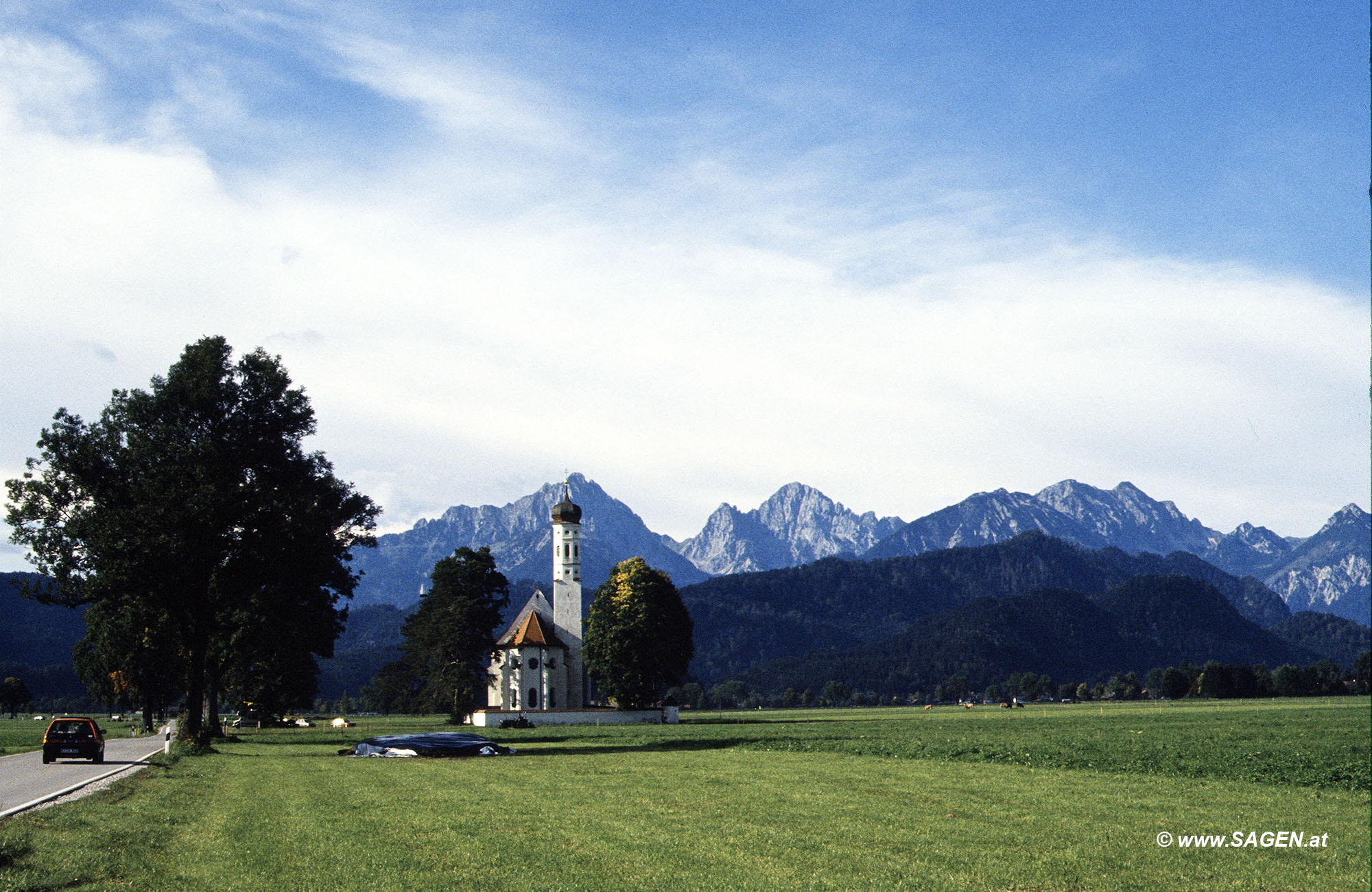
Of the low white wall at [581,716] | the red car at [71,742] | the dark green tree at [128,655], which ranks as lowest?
the low white wall at [581,716]

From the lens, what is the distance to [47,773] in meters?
39.9

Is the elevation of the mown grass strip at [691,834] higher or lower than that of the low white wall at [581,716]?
higher

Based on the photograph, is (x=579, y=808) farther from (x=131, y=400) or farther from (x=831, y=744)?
(x=131, y=400)

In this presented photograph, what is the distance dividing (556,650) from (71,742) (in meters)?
84.7

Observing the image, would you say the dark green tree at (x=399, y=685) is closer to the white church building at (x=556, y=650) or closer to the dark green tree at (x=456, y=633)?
the dark green tree at (x=456, y=633)

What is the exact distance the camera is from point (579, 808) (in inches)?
984

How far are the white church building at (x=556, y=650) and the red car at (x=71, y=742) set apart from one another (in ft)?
248

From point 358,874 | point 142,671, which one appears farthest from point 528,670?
point 358,874

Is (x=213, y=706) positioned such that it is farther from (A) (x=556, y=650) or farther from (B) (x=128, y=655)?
(A) (x=556, y=650)

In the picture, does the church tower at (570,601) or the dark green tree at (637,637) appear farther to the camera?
the church tower at (570,601)

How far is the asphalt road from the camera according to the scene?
2955 cm

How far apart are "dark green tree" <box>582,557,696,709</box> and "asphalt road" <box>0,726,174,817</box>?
47149 mm

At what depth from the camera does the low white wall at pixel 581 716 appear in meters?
104

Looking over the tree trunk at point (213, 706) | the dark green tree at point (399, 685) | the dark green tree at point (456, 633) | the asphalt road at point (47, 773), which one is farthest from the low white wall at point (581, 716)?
the asphalt road at point (47, 773)
